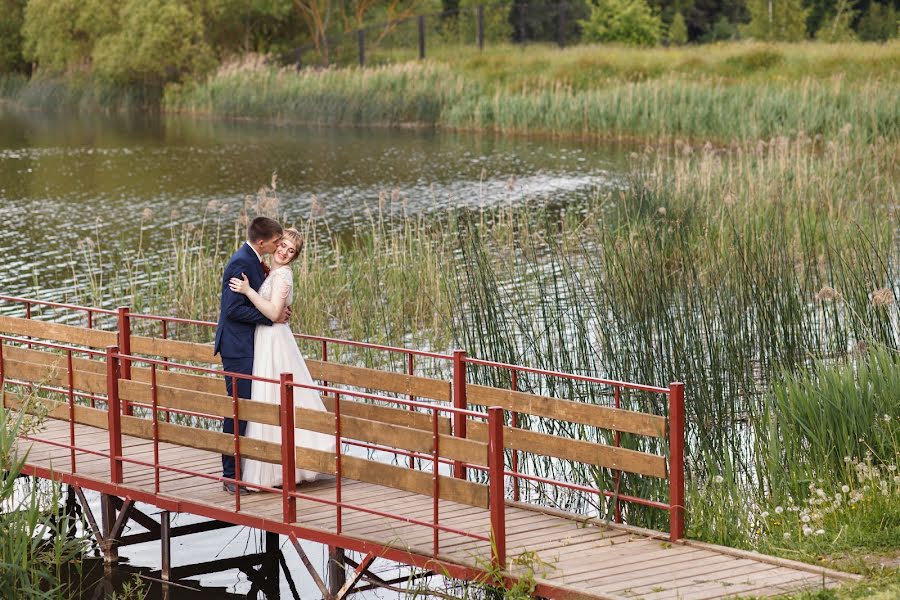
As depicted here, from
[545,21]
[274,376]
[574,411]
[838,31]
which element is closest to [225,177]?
[274,376]

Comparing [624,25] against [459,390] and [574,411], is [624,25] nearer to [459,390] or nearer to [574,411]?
[459,390]

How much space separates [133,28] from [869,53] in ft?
85.5

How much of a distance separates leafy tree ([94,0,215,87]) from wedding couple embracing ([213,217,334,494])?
133ft

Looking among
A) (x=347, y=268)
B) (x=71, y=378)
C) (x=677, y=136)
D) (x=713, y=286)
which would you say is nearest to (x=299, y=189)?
(x=677, y=136)

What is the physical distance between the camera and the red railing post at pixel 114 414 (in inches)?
304

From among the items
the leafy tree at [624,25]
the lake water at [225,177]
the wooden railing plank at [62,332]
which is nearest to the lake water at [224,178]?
the lake water at [225,177]

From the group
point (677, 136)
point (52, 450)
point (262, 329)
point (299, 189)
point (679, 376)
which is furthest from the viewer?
point (677, 136)

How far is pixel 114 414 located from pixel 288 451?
1304mm

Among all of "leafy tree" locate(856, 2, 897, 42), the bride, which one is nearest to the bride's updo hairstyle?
the bride

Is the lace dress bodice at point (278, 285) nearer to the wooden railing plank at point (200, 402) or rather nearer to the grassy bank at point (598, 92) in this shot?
the wooden railing plank at point (200, 402)

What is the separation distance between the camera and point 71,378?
814 cm

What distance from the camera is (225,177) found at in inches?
1072

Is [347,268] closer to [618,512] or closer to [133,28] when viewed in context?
[618,512]

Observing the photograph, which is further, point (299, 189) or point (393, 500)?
point (299, 189)
